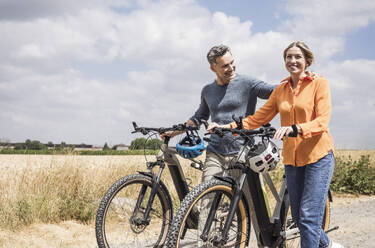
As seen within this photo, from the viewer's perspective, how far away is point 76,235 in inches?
259

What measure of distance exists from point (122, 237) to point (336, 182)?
8910 mm

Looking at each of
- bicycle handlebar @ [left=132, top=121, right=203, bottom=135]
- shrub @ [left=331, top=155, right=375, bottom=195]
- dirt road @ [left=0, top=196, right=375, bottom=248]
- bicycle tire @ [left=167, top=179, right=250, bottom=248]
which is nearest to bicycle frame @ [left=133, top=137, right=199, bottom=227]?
bicycle handlebar @ [left=132, top=121, right=203, bottom=135]

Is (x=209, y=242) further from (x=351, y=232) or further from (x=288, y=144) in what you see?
(x=351, y=232)

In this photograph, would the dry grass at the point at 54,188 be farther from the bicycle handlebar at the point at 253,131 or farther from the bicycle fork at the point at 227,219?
the bicycle handlebar at the point at 253,131

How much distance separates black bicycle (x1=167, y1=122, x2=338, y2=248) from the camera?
3.45 metres

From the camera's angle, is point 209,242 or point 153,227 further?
point 153,227

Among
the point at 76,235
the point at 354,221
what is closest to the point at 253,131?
the point at 76,235

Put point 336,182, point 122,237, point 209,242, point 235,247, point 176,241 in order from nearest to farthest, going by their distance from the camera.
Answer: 1. point 176,241
2. point 209,242
3. point 235,247
4. point 122,237
5. point 336,182

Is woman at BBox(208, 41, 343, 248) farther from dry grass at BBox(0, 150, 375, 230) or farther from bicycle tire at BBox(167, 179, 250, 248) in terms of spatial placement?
dry grass at BBox(0, 150, 375, 230)

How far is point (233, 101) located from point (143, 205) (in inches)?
60.4

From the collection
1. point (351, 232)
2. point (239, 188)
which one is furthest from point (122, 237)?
point (351, 232)

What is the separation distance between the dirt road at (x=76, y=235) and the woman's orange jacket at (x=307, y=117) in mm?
2758

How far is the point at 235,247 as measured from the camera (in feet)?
12.8

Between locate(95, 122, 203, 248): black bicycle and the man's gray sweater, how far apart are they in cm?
31
